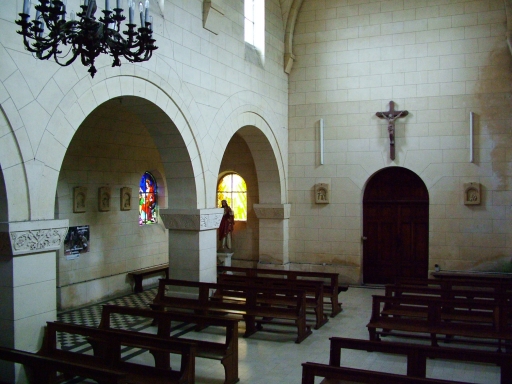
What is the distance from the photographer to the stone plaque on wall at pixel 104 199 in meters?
10.2

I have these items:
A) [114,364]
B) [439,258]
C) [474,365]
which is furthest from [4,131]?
[439,258]

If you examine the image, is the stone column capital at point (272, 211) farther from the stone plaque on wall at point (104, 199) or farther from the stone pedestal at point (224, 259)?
the stone plaque on wall at point (104, 199)

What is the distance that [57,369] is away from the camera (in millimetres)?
4406

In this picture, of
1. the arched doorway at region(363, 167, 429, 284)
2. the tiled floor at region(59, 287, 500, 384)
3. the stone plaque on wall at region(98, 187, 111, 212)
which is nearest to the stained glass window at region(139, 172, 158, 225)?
the stone plaque on wall at region(98, 187, 111, 212)

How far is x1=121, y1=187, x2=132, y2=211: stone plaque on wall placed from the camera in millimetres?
10773

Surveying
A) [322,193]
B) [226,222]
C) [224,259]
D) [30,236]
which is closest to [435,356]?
[30,236]

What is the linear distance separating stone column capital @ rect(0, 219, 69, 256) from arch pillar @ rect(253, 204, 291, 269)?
6852 millimetres

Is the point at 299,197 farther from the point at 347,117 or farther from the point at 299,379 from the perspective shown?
the point at 299,379

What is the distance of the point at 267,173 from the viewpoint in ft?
40.4

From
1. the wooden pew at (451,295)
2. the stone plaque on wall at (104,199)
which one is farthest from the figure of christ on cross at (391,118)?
the stone plaque on wall at (104,199)

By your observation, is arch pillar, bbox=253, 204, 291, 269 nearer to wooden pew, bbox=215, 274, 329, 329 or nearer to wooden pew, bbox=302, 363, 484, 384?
wooden pew, bbox=215, 274, 329, 329

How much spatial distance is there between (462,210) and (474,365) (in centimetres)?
549

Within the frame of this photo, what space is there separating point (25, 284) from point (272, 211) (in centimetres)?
743

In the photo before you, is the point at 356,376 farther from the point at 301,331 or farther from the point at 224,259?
the point at 224,259
